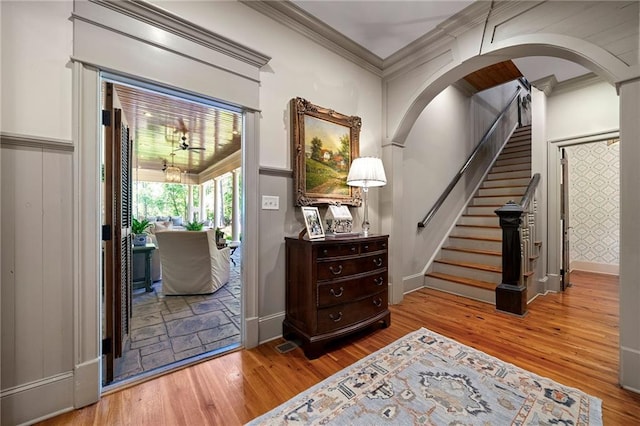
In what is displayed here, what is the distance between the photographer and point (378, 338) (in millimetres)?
2264

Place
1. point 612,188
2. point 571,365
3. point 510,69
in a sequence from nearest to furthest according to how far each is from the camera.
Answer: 1. point 571,365
2. point 510,69
3. point 612,188

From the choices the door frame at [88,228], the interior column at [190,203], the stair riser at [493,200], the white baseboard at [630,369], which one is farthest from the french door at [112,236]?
the interior column at [190,203]

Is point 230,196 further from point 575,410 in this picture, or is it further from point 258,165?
point 575,410

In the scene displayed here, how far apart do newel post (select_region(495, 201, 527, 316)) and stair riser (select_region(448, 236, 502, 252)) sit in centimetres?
88

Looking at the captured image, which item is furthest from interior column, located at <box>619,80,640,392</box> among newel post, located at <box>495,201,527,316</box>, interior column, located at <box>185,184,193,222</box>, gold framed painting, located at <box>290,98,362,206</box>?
interior column, located at <box>185,184,193,222</box>

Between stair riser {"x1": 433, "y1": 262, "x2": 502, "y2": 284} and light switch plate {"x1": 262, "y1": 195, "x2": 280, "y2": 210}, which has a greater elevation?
light switch plate {"x1": 262, "y1": 195, "x2": 280, "y2": 210}

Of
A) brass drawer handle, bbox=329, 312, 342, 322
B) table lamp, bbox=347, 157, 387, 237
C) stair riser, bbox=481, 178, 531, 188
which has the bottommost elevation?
brass drawer handle, bbox=329, 312, 342, 322

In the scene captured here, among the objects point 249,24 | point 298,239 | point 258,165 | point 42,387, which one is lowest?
point 42,387

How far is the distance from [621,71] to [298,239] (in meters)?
2.45

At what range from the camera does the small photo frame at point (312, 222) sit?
2.14m

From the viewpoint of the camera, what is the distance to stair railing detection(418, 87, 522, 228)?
3907mm

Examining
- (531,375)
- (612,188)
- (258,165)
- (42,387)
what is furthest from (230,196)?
(612,188)

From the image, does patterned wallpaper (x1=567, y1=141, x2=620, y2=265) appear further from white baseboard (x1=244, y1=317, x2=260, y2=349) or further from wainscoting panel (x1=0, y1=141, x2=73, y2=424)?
wainscoting panel (x1=0, y1=141, x2=73, y2=424)

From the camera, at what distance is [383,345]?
213 cm
